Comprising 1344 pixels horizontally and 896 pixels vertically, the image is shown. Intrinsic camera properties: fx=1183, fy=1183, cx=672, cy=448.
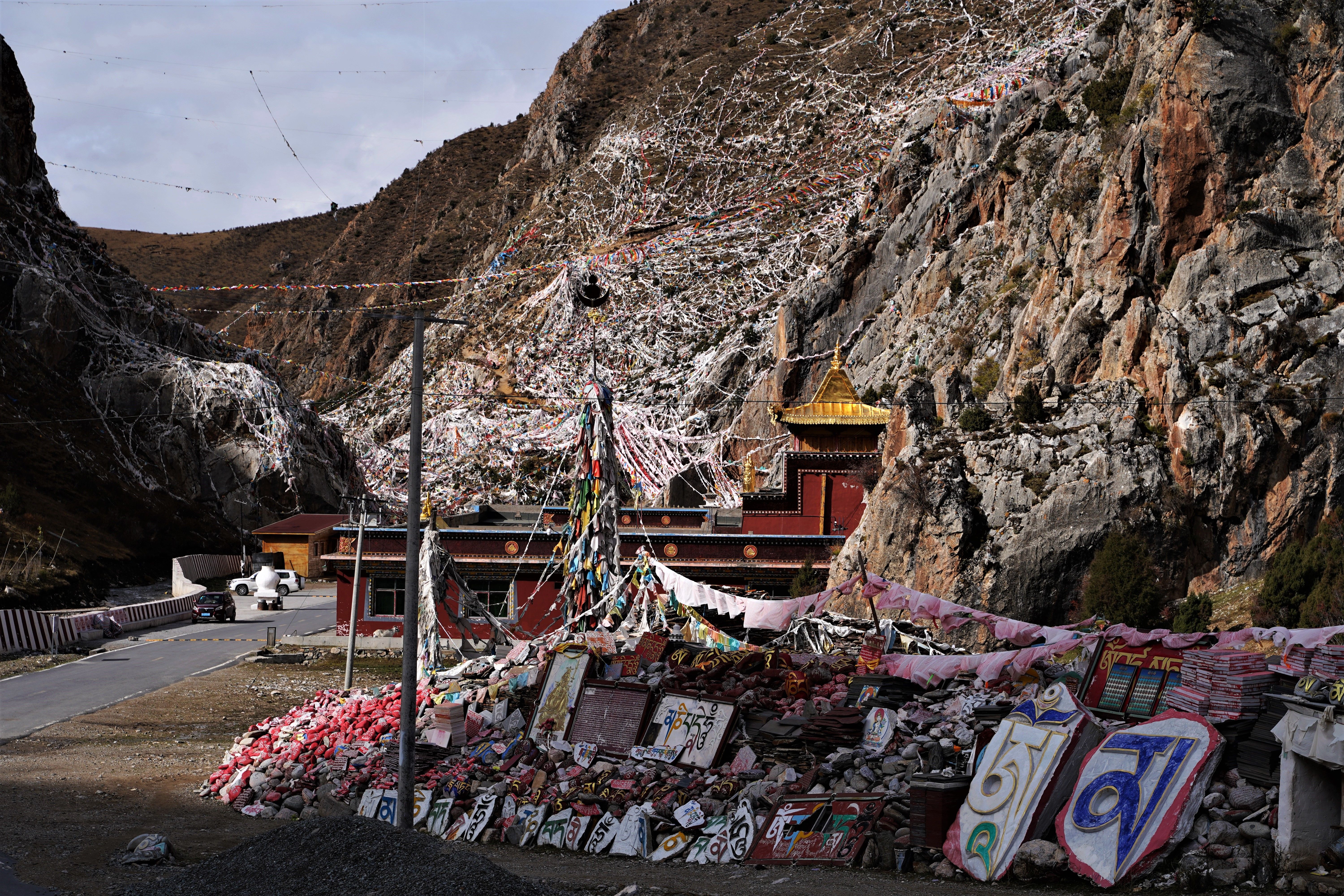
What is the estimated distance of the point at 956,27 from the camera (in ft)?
396

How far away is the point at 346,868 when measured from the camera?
1331cm

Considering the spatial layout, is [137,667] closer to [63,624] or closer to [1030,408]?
[63,624]

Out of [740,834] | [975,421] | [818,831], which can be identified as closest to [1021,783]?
[818,831]

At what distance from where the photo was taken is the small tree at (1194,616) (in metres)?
26.5

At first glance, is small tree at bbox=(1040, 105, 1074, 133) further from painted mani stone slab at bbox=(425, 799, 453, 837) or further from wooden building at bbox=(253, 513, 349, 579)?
painted mani stone slab at bbox=(425, 799, 453, 837)

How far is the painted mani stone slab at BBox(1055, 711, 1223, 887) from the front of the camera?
13.0 metres

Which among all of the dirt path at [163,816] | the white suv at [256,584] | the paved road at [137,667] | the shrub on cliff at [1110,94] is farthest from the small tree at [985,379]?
the white suv at [256,584]

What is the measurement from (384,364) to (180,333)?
5391cm

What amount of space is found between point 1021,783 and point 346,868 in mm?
7899

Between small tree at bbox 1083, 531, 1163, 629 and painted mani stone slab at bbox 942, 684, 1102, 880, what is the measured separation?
546 inches

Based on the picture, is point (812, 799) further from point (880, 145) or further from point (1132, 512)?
point (880, 145)

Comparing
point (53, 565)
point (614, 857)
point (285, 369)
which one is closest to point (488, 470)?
point (53, 565)

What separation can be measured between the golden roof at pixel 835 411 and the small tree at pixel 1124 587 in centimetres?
1233

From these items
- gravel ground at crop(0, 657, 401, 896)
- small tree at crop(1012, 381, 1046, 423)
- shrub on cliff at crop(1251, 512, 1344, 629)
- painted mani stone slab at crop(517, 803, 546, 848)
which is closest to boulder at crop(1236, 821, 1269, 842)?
painted mani stone slab at crop(517, 803, 546, 848)
